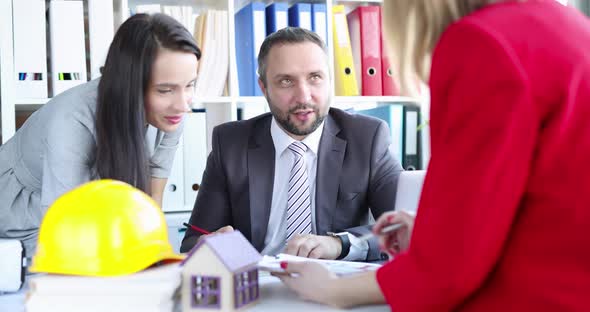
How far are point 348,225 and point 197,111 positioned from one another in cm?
103

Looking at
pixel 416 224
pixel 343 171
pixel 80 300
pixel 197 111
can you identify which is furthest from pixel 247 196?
pixel 416 224

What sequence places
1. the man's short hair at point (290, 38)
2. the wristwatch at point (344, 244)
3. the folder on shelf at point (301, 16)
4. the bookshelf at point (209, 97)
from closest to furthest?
the wristwatch at point (344, 244), the man's short hair at point (290, 38), the bookshelf at point (209, 97), the folder on shelf at point (301, 16)

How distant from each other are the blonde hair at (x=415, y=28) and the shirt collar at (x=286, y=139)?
1.17 metres

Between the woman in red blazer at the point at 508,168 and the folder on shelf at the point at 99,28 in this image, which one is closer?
the woman in red blazer at the point at 508,168

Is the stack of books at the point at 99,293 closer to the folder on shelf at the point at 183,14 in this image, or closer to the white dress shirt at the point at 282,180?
the white dress shirt at the point at 282,180

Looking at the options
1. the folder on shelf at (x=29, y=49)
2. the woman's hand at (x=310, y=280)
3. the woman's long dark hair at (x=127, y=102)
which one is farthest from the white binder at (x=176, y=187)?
the woman's hand at (x=310, y=280)

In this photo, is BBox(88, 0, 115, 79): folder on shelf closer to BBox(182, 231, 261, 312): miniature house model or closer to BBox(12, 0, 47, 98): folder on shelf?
BBox(12, 0, 47, 98): folder on shelf

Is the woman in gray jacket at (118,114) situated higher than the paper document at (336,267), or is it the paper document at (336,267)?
the woman in gray jacket at (118,114)

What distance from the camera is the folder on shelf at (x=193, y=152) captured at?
8.96ft

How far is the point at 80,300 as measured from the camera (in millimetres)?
973

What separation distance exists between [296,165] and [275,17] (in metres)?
0.92

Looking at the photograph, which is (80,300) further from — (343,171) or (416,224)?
(343,171)

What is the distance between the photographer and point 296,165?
81.6 inches

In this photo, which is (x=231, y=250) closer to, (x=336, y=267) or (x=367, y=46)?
(x=336, y=267)
